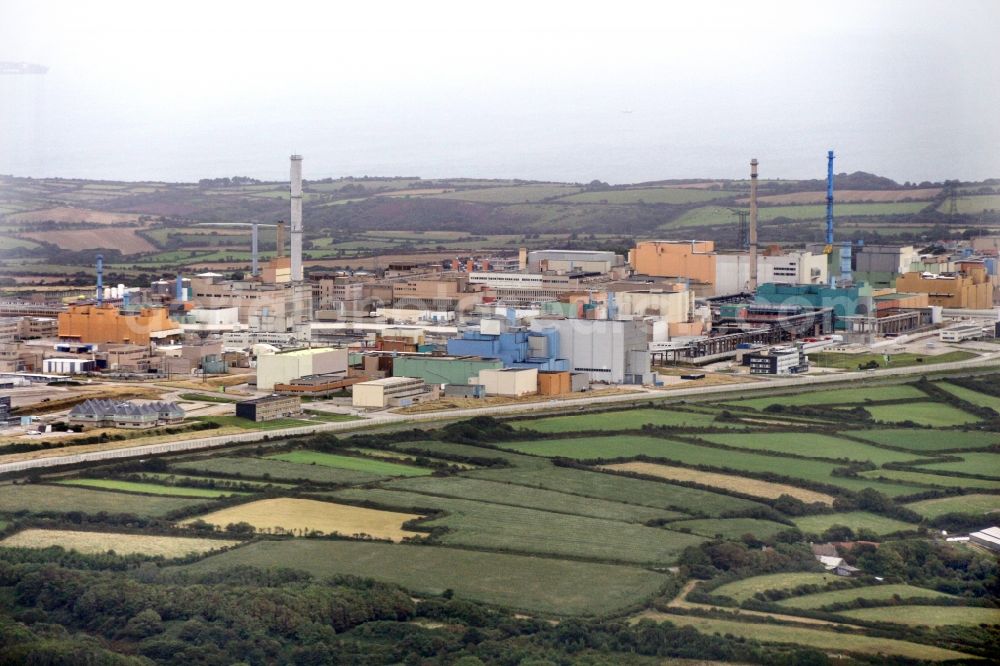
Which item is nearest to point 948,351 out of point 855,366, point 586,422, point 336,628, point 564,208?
point 855,366

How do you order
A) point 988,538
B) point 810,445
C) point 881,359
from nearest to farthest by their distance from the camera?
point 988,538 < point 810,445 < point 881,359

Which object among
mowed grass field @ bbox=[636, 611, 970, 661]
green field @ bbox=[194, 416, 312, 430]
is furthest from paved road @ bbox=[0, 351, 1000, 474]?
mowed grass field @ bbox=[636, 611, 970, 661]

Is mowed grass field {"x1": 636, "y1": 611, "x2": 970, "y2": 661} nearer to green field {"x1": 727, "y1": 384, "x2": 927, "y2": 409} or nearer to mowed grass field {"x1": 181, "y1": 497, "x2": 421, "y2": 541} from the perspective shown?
mowed grass field {"x1": 181, "y1": 497, "x2": 421, "y2": 541}

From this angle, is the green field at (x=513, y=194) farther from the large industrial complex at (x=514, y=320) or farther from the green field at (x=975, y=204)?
the green field at (x=975, y=204)

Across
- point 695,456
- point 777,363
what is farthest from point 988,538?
point 777,363

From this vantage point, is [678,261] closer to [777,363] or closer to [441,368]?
[777,363]
